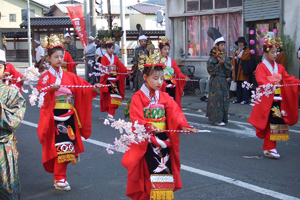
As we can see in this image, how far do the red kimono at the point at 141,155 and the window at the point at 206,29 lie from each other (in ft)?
34.8

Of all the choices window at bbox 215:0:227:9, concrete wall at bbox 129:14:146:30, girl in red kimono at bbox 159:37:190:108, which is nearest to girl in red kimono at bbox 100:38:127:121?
girl in red kimono at bbox 159:37:190:108

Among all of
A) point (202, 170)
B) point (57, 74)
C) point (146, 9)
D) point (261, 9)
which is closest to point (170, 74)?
point (202, 170)

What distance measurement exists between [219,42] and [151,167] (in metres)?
5.61

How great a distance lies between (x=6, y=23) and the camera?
5388 cm

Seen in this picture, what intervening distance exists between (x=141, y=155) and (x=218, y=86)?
593cm

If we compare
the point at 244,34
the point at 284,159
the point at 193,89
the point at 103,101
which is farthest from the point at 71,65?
the point at 284,159

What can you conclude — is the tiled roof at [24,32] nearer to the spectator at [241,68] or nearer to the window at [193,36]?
the window at [193,36]

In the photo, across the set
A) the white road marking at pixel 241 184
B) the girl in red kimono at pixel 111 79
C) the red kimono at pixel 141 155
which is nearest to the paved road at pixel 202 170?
the white road marking at pixel 241 184

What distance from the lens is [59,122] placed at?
5977 millimetres

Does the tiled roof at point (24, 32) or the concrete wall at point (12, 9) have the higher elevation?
the concrete wall at point (12, 9)

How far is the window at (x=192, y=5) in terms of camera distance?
1651 cm

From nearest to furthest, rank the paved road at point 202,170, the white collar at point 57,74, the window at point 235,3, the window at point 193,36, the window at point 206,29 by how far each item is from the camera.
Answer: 1. the paved road at point 202,170
2. the white collar at point 57,74
3. the window at point 235,3
4. the window at point 206,29
5. the window at point 193,36

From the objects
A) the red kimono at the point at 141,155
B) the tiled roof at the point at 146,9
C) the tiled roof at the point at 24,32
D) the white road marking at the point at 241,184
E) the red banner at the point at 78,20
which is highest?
the tiled roof at the point at 146,9

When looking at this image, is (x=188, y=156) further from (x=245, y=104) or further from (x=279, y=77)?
(x=245, y=104)
